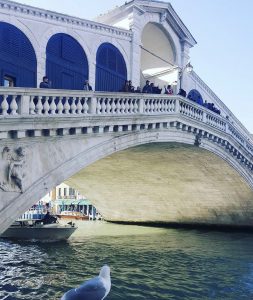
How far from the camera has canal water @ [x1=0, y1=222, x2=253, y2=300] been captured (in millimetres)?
9461

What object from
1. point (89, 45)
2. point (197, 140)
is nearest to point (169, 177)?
point (197, 140)

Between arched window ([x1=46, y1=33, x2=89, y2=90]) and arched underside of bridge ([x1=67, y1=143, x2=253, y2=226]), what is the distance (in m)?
4.47

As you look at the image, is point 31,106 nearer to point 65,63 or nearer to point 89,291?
point 65,63

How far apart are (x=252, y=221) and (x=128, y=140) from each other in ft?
46.9

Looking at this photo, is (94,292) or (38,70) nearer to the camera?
(94,292)

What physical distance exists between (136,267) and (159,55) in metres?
10.3

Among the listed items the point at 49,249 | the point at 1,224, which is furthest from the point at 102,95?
the point at 49,249

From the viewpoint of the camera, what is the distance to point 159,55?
18.6 metres

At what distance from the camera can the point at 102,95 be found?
10.9 m

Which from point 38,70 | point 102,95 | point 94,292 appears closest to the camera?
point 94,292

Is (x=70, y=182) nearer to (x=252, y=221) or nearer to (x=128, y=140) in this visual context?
(x=252, y=221)

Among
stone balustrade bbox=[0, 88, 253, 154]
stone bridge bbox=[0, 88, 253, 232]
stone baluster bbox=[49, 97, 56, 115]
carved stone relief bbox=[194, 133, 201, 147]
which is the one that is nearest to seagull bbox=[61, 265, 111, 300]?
stone bridge bbox=[0, 88, 253, 232]

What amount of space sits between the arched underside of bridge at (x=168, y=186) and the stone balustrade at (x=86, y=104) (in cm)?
229

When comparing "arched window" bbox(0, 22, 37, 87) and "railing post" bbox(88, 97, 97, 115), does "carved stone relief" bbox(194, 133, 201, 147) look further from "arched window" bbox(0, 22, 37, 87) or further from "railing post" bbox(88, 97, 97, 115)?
"arched window" bbox(0, 22, 37, 87)
